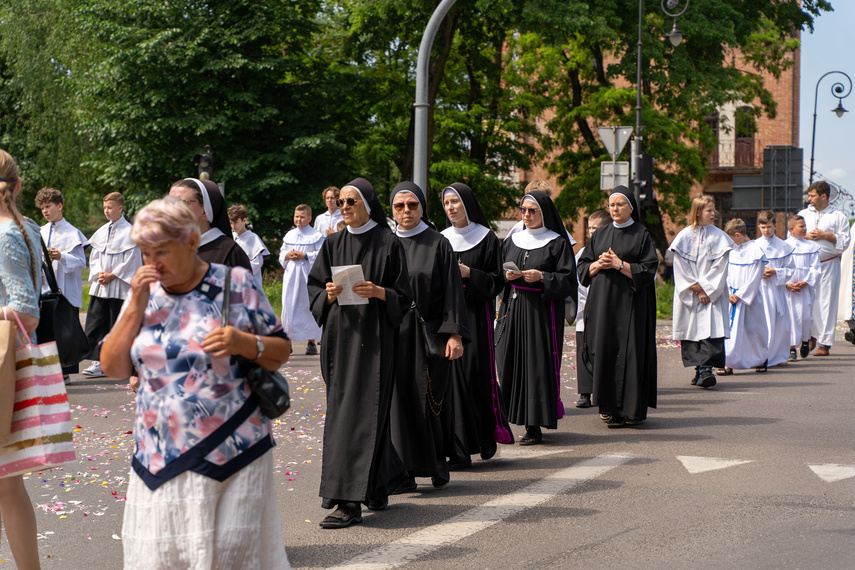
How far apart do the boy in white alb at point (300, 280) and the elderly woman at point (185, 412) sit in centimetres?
1275

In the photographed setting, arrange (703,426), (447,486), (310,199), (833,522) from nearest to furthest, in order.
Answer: (833,522) → (447,486) → (703,426) → (310,199)

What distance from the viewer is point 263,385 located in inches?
143

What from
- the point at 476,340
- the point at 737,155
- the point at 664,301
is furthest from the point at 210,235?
the point at 737,155

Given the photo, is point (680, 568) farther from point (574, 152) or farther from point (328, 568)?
point (574, 152)

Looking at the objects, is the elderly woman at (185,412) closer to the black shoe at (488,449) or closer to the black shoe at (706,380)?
the black shoe at (488,449)

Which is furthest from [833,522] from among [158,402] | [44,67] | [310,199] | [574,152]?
[44,67]

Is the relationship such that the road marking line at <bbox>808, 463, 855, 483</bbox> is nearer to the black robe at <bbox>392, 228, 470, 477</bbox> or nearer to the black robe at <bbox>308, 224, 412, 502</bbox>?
the black robe at <bbox>392, 228, 470, 477</bbox>

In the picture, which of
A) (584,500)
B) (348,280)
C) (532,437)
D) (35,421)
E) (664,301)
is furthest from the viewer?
(664,301)

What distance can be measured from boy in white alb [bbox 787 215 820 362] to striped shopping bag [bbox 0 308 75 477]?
13.7 meters

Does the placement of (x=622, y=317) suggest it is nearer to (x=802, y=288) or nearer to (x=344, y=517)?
(x=344, y=517)

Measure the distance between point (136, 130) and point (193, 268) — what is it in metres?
27.7

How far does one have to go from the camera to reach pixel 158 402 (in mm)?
3574

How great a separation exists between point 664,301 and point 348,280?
21.3m

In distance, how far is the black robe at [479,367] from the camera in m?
7.86
